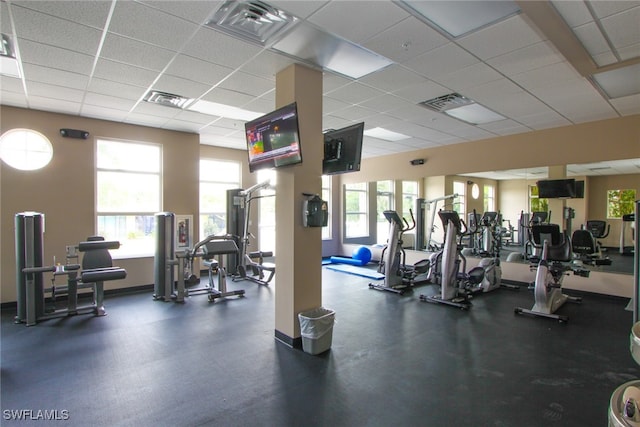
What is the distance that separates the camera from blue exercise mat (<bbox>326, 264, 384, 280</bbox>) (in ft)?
24.2

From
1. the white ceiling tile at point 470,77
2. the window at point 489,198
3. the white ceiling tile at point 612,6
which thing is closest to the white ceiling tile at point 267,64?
the white ceiling tile at point 470,77

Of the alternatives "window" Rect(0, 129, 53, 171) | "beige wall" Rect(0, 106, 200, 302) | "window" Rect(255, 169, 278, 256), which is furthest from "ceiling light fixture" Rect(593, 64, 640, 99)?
"window" Rect(0, 129, 53, 171)

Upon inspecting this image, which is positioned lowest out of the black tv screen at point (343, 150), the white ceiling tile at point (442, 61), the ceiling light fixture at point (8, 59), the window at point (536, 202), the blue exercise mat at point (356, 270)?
the blue exercise mat at point (356, 270)

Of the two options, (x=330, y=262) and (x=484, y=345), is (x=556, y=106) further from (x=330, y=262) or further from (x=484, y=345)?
(x=330, y=262)

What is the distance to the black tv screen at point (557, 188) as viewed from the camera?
6.14m

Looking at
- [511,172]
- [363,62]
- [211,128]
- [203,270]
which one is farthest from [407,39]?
[203,270]

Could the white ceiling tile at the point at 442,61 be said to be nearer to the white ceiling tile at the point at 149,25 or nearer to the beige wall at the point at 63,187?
the white ceiling tile at the point at 149,25

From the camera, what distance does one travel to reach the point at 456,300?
5.30 metres

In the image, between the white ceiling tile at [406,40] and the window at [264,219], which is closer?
the white ceiling tile at [406,40]

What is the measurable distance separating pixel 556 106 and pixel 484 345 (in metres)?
3.76

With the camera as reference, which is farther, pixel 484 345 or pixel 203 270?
pixel 203 270

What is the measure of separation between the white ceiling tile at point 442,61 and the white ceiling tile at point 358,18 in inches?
29.5

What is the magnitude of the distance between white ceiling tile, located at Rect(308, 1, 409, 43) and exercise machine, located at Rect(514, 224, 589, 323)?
3985 mm

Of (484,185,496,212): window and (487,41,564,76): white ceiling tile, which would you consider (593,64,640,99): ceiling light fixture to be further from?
(484,185,496,212): window
